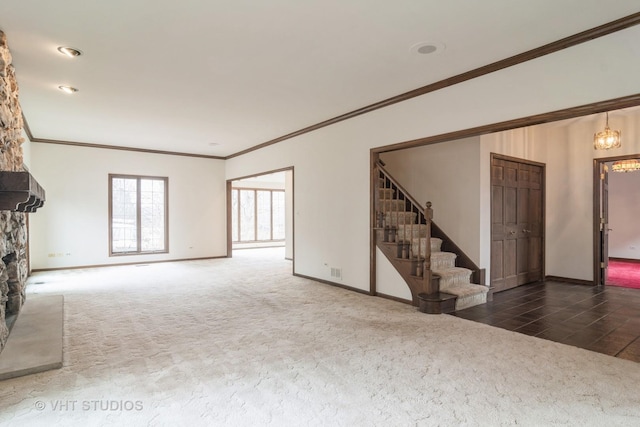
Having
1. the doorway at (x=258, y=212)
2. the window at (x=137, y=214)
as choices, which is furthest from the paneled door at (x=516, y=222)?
the doorway at (x=258, y=212)

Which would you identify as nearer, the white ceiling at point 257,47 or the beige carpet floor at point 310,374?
the beige carpet floor at point 310,374

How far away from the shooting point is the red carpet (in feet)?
20.7

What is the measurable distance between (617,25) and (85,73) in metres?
5.31

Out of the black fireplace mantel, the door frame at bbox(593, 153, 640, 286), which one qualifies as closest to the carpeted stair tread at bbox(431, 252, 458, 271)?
the door frame at bbox(593, 153, 640, 286)

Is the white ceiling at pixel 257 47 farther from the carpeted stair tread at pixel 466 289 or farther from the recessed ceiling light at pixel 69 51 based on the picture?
the carpeted stair tread at pixel 466 289

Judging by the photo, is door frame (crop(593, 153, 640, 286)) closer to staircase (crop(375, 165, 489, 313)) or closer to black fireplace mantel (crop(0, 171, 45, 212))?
staircase (crop(375, 165, 489, 313))

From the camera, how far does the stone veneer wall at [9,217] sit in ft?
10.3

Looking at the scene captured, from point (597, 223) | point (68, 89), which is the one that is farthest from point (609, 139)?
point (68, 89)

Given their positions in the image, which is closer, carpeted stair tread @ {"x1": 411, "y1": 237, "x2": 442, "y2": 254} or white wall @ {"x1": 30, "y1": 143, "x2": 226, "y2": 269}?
carpeted stair tread @ {"x1": 411, "y1": 237, "x2": 442, "y2": 254}

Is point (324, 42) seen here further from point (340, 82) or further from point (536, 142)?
point (536, 142)

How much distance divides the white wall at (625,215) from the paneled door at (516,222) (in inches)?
170

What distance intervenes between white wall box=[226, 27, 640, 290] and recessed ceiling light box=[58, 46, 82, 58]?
3674 millimetres

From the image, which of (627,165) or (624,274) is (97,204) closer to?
(627,165)

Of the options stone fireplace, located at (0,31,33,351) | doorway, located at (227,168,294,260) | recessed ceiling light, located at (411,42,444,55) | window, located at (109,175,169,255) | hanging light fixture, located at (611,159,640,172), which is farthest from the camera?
doorway, located at (227,168,294,260)
